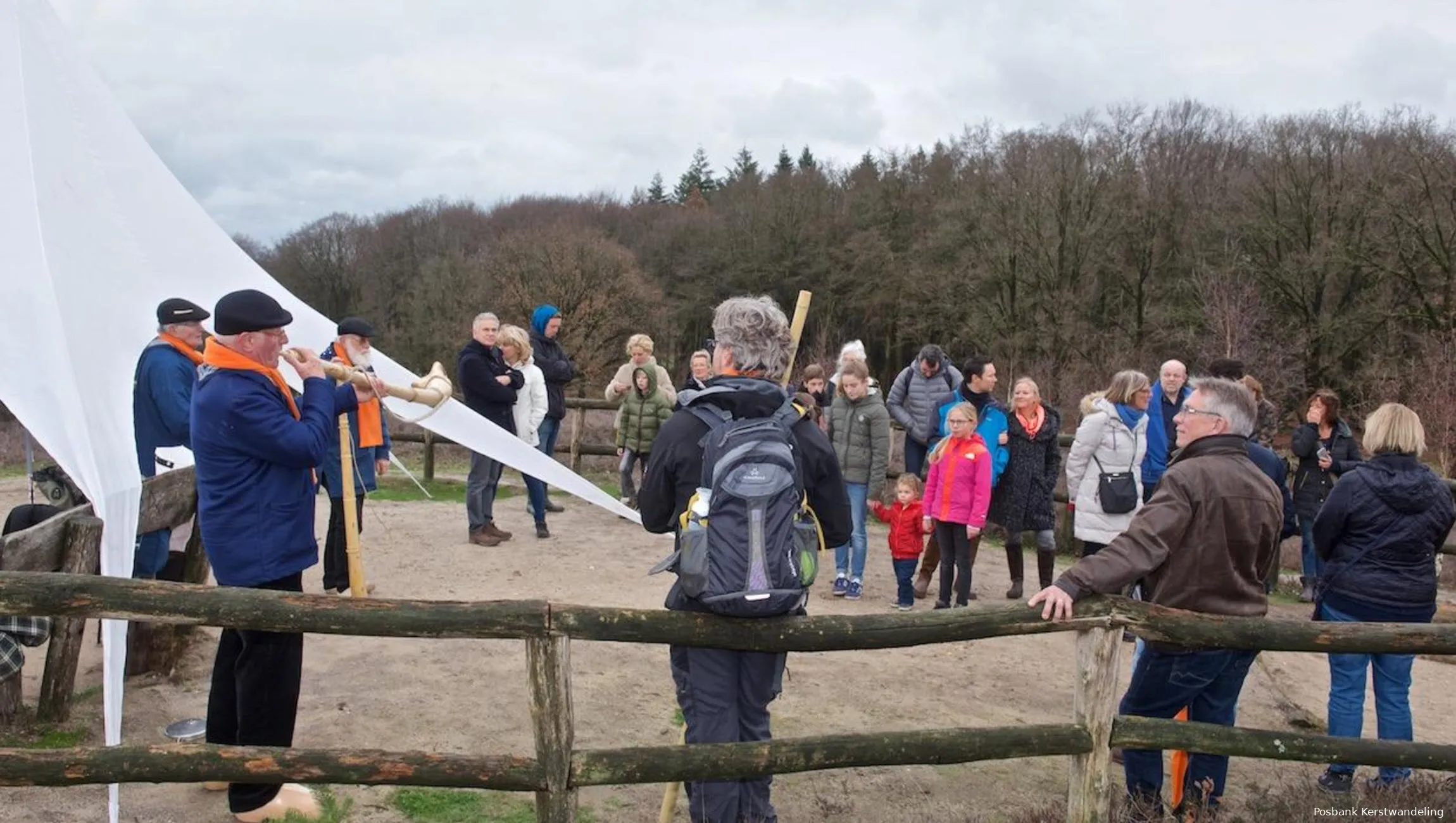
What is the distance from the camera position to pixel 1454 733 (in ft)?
17.3

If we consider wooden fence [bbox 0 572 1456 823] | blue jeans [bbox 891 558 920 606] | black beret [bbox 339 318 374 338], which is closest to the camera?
wooden fence [bbox 0 572 1456 823]

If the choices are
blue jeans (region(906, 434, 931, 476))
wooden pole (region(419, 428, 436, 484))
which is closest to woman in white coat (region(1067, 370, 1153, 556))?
blue jeans (region(906, 434, 931, 476))

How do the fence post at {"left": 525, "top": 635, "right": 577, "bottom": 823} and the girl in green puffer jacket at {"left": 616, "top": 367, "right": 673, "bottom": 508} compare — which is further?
the girl in green puffer jacket at {"left": 616, "top": 367, "right": 673, "bottom": 508}

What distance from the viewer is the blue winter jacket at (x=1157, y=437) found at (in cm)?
676

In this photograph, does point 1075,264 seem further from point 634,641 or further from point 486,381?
point 634,641

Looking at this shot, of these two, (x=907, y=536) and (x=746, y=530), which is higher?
(x=746, y=530)

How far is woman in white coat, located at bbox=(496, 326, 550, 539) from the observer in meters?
7.93

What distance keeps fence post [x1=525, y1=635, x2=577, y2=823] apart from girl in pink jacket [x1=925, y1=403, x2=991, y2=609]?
12.9ft

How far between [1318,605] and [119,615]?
14.9ft

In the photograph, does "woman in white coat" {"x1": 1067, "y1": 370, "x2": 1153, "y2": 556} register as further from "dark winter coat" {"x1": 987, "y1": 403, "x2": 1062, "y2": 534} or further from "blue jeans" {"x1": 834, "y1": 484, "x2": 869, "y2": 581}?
"blue jeans" {"x1": 834, "y1": 484, "x2": 869, "y2": 581}

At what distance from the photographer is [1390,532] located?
4070 millimetres

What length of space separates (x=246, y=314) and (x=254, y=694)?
1.29 meters

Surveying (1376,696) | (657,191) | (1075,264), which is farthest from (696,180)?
(1376,696)

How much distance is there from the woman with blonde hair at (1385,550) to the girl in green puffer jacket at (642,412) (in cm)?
562
